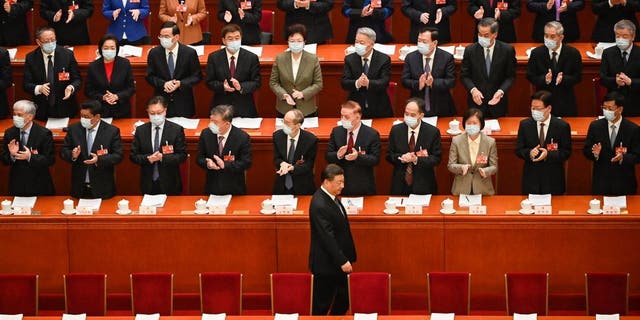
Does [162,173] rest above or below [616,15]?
below

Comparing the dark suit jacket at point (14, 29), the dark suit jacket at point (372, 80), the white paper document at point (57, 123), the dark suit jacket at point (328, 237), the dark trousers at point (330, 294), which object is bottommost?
the dark trousers at point (330, 294)

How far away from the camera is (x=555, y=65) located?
1225cm

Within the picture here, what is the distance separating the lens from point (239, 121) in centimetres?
1244

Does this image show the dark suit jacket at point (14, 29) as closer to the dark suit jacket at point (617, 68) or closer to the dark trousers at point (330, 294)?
the dark trousers at point (330, 294)

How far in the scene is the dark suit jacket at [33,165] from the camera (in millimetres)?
11562

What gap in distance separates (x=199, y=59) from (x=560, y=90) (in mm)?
3672

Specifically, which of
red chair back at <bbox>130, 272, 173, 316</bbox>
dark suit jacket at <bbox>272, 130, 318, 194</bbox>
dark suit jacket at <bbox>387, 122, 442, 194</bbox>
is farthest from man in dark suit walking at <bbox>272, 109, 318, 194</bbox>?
red chair back at <bbox>130, 272, 173, 316</bbox>

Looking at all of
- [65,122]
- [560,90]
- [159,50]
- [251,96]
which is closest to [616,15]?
[560,90]

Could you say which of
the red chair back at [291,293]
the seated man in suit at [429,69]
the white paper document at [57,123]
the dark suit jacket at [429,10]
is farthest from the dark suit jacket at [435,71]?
the white paper document at [57,123]

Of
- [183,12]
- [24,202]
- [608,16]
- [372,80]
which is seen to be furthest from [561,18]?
[24,202]

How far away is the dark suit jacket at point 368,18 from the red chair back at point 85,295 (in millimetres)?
4400

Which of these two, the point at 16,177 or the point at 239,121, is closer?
the point at 16,177

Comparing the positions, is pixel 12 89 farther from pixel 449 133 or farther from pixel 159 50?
pixel 449 133

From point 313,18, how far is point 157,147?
2651mm
